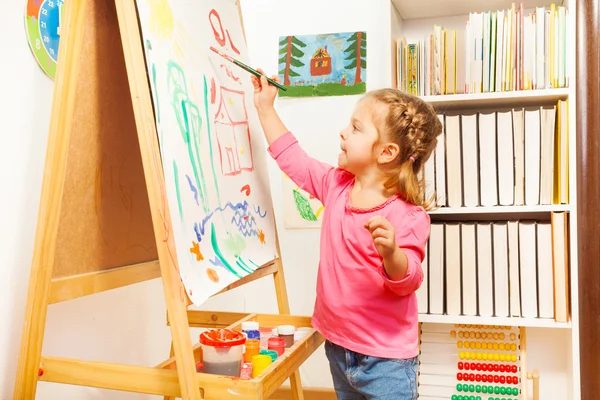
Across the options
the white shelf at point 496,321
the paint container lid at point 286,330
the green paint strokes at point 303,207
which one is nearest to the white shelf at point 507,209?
the white shelf at point 496,321

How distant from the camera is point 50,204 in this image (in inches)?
40.9

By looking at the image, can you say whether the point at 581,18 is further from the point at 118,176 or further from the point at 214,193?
the point at 118,176

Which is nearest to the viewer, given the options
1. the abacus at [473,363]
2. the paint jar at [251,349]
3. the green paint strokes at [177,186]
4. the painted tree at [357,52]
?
the green paint strokes at [177,186]

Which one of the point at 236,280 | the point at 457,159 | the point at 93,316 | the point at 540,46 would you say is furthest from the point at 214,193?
the point at 540,46

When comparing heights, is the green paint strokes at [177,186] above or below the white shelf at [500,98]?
below

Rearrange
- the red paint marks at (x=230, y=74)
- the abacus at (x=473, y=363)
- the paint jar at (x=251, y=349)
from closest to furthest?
the paint jar at (x=251, y=349) < the red paint marks at (x=230, y=74) < the abacus at (x=473, y=363)

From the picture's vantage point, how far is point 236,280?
120cm

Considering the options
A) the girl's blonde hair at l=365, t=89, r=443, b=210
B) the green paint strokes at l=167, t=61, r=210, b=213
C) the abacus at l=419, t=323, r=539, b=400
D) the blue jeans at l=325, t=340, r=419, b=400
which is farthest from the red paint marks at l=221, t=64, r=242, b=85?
the abacus at l=419, t=323, r=539, b=400

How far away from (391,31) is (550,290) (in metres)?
1.03

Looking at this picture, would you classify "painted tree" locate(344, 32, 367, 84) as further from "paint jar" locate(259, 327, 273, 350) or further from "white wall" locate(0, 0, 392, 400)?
"paint jar" locate(259, 327, 273, 350)

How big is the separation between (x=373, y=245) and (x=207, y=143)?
0.45 m

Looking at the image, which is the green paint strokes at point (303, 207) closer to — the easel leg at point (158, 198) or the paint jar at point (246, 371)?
the paint jar at point (246, 371)

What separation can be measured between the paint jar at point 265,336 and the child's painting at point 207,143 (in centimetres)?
18

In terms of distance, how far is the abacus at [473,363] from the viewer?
6.54 feet
